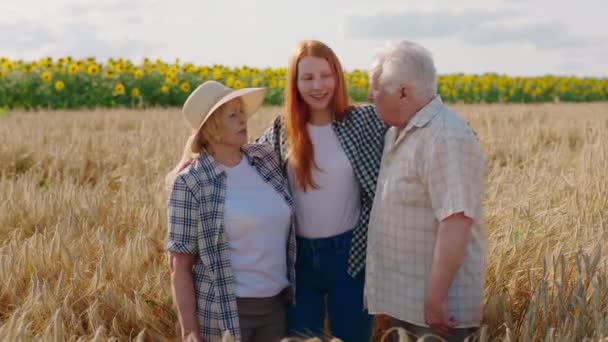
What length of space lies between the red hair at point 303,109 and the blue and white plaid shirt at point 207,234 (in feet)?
1.02

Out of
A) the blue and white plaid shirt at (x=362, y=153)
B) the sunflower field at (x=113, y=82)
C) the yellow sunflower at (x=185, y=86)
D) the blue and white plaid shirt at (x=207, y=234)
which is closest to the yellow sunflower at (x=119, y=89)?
the sunflower field at (x=113, y=82)

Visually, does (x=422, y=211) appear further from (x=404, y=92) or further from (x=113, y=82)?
(x=113, y=82)

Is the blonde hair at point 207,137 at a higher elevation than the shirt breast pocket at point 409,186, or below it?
higher

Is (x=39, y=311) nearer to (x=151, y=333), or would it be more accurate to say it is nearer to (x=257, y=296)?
(x=151, y=333)

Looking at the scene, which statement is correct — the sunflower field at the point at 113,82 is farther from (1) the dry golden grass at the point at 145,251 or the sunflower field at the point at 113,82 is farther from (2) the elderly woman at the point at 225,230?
(2) the elderly woman at the point at 225,230

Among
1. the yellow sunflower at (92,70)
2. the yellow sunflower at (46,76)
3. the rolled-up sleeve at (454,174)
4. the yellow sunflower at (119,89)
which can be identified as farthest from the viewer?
the yellow sunflower at (92,70)

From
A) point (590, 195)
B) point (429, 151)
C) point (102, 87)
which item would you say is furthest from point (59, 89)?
→ point (429, 151)

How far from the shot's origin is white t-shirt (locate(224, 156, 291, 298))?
9.00 ft

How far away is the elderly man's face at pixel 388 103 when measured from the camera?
2.48m

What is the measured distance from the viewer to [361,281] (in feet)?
9.79

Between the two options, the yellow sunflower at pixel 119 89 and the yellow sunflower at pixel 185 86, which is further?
the yellow sunflower at pixel 185 86

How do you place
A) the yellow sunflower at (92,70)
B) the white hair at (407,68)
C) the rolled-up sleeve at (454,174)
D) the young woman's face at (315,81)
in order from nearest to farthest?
1. the rolled-up sleeve at (454,174)
2. the white hair at (407,68)
3. the young woman's face at (315,81)
4. the yellow sunflower at (92,70)

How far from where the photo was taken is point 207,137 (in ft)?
9.16

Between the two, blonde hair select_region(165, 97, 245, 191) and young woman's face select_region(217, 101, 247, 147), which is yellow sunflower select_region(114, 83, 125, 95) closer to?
blonde hair select_region(165, 97, 245, 191)
